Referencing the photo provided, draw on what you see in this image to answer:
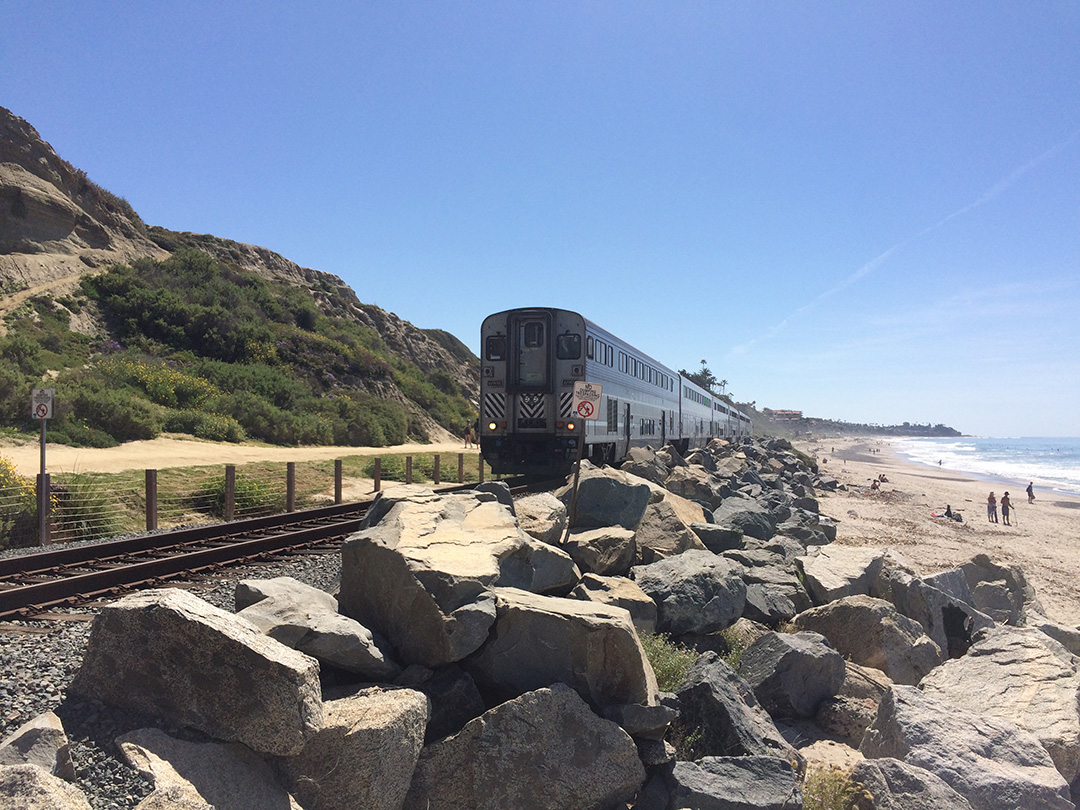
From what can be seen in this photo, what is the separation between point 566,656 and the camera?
437 cm

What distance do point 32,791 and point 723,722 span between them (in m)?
3.93

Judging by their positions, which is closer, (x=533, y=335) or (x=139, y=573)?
(x=139, y=573)

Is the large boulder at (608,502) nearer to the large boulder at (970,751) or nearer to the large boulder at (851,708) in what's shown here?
the large boulder at (851,708)

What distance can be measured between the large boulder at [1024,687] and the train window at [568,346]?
33.3ft

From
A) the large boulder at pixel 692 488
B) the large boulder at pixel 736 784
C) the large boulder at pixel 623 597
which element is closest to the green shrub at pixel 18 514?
the large boulder at pixel 623 597

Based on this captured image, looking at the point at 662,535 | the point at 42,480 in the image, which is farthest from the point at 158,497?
the point at 662,535

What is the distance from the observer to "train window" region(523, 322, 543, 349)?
15.9m

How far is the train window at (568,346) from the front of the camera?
15656 mm

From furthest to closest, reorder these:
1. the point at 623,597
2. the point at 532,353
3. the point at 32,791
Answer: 1. the point at 532,353
2. the point at 623,597
3. the point at 32,791

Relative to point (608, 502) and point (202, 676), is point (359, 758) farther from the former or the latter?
point (608, 502)

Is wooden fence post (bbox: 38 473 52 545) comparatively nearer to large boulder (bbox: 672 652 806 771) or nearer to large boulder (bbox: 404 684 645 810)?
large boulder (bbox: 404 684 645 810)

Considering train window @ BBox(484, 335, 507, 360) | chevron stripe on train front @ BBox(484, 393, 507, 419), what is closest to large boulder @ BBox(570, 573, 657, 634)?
chevron stripe on train front @ BBox(484, 393, 507, 419)

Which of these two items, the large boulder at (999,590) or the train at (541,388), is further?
the train at (541,388)

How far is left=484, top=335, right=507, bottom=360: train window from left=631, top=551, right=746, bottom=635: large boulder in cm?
967
